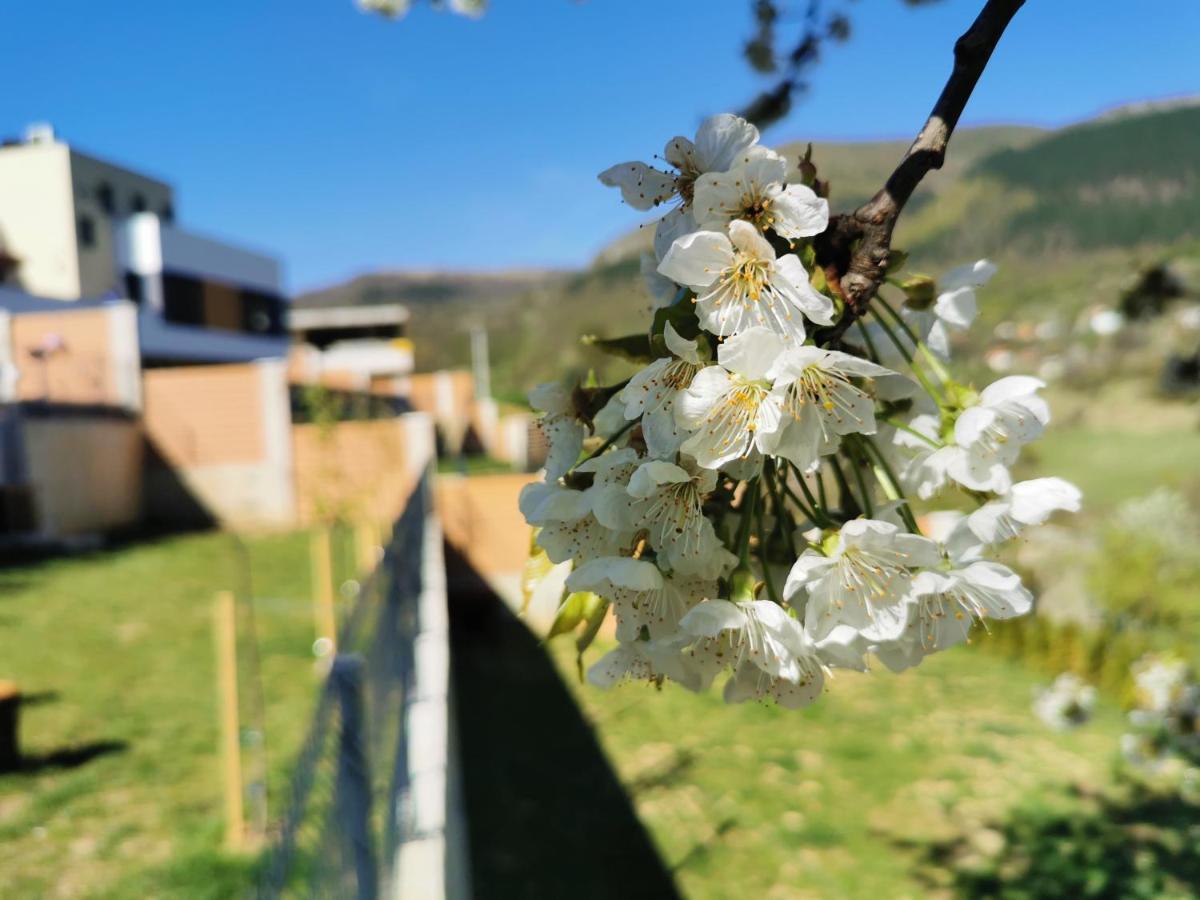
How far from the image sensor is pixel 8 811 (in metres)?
4.34

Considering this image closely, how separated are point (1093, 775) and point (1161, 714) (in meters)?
2.49

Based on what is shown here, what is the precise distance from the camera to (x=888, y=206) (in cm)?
69

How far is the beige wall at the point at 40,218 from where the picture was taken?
741cm

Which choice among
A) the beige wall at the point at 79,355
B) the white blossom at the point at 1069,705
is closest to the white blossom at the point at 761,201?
the white blossom at the point at 1069,705

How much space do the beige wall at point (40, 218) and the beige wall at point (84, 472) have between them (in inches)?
115

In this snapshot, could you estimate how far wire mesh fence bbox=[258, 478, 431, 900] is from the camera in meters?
1.33

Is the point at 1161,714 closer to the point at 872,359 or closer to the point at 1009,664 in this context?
the point at 872,359

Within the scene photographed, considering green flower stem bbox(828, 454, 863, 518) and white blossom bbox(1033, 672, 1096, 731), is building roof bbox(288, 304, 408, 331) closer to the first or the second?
white blossom bbox(1033, 672, 1096, 731)

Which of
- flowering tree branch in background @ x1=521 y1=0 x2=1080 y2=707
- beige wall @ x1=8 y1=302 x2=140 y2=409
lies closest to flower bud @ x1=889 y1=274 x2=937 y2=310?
flowering tree branch in background @ x1=521 y1=0 x2=1080 y2=707

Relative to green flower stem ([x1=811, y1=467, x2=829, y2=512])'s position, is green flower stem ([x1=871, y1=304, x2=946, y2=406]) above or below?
above

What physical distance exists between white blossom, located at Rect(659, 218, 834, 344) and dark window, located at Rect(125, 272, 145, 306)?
21.0 metres

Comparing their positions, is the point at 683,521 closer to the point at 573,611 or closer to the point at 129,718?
the point at 573,611

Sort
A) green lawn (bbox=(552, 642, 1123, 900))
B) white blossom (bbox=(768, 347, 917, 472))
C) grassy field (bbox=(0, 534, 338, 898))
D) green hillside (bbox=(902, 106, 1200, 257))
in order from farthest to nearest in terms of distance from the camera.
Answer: green lawn (bbox=(552, 642, 1123, 900))
grassy field (bbox=(0, 534, 338, 898))
green hillside (bbox=(902, 106, 1200, 257))
white blossom (bbox=(768, 347, 917, 472))

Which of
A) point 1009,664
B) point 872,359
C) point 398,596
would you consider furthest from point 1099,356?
point 872,359
